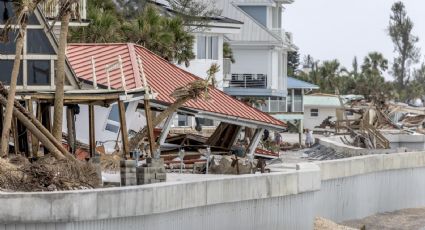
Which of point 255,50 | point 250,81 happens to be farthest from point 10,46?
point 255,50

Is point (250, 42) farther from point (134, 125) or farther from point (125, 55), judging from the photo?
point (125, 55)

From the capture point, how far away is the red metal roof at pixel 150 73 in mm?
31016

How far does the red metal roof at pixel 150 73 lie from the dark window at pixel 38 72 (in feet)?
17.5

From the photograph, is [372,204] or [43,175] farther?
[372,204]

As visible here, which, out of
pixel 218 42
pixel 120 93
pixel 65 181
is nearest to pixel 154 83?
pixel 120 93

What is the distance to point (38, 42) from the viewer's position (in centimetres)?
2422

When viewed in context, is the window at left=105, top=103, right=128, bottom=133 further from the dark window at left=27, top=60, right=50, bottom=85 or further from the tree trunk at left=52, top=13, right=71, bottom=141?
the tree trunk at left=52, top=13, right=71, bottom=141

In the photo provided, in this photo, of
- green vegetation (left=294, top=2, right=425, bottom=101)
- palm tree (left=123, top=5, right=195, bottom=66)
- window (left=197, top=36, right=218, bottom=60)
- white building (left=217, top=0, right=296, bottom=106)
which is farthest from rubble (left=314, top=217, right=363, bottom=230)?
green vegetation (left=294, top=2, right=425, bottom=101)

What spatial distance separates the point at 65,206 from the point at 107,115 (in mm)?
18418

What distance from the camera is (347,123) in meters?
60.1

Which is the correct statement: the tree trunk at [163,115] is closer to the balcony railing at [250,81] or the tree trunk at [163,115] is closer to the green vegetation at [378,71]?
the balcony railing at [250,81]

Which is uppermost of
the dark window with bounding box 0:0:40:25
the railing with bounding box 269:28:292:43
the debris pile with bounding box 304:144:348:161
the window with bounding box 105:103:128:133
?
the railing with bounding box 269:28:292:43

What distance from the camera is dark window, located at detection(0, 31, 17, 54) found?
23781 millimetres

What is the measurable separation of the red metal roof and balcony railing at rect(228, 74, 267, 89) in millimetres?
46207
